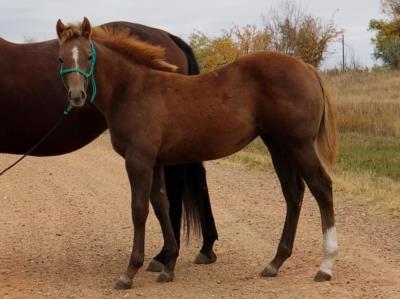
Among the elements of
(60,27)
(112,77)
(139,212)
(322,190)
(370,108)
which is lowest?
(139,212)

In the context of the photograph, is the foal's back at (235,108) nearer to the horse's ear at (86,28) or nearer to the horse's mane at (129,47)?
the horse's mane at (129,47)

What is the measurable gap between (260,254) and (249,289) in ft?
4.11

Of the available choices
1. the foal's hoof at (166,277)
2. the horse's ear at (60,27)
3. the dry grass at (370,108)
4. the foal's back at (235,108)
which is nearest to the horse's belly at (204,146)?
the foal's back at (235,108)

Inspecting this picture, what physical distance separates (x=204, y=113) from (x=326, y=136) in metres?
1.09

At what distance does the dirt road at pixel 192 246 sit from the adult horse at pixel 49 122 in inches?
19.5

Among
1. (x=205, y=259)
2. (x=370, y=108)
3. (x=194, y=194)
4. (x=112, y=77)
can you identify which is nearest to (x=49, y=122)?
(x=112, y=77)

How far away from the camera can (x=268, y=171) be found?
12.5 meters

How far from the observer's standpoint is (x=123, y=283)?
5.74m

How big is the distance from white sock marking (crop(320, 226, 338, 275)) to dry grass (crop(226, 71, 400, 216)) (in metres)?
2.80

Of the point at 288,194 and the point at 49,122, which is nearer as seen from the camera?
the point at 288,194

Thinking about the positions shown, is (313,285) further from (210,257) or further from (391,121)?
(391,121)

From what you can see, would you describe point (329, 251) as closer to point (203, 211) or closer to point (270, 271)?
point (270, 271)

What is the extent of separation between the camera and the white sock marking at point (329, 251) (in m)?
5.73

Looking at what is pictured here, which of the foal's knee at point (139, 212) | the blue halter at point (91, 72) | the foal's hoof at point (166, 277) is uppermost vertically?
the blue halter at point (91, 72)
